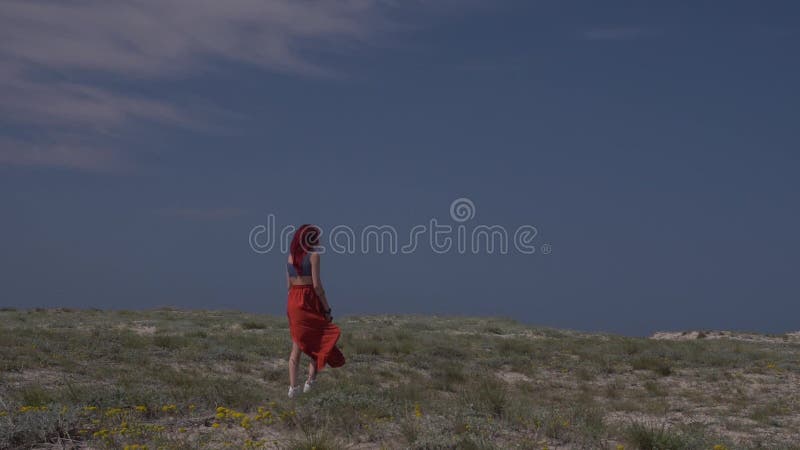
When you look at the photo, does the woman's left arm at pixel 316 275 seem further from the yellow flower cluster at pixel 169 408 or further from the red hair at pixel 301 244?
the yellow flower cluster at pixel 169 408

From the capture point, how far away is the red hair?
30.4ft

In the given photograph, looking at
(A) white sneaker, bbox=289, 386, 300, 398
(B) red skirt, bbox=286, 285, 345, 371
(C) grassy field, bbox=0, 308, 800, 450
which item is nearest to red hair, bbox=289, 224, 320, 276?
(B) red skirt, bbox=286, 285, 345, 371

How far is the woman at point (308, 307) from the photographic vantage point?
9.27 meters

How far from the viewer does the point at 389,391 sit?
29.8 ft

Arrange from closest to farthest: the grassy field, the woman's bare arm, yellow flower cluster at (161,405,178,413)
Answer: the grassy field
yellow flower cluster at (161,405,178,413)
the woman's bare arm

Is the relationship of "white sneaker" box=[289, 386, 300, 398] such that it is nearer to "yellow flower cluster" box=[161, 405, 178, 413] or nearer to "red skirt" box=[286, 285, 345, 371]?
"red skirt" box=[286, 285, 345, 371]

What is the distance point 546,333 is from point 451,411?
15.9 meters

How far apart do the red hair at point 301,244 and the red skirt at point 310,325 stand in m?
0.29

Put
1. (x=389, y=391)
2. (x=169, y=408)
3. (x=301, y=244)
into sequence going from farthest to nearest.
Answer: (x=301, y=244) < (x=389, y=391) < (x=169, y=408)

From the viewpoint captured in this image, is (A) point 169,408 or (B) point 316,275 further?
(B) point 316,275

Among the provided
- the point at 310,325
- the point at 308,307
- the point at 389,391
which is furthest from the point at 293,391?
the point at 389,391

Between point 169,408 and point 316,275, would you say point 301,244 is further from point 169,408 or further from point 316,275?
point 169,408

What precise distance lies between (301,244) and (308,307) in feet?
2.56

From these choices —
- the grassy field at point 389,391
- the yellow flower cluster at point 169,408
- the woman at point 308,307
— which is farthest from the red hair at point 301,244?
the yellow flower cluster at point 169,408
